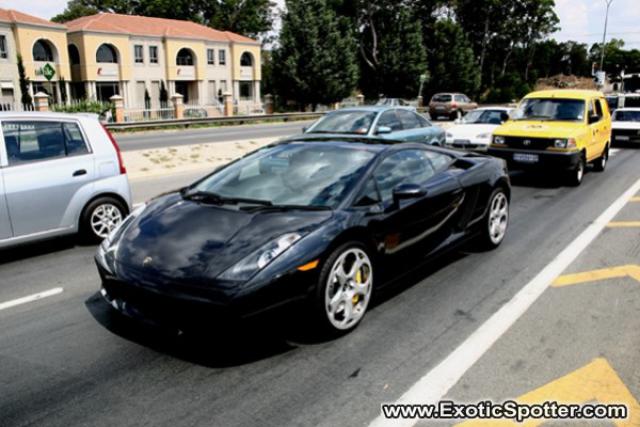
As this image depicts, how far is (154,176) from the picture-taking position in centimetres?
1308

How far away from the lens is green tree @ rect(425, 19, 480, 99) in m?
59.6

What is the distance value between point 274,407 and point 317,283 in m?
0.95

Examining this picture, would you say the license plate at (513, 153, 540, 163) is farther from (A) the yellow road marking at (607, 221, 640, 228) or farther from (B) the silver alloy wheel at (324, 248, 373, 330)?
(B) the silver alloy wheel at (324, 248, 373, 330)

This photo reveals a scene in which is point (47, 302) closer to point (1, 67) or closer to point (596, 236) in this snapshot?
point (596, 236)

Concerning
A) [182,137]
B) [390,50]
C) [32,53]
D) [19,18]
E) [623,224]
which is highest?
[19,18]

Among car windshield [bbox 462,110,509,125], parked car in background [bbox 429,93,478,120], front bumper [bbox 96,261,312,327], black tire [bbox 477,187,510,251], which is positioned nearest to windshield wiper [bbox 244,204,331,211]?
front bumper [bbox 96,261,312,327]

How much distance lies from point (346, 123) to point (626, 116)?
489 inches

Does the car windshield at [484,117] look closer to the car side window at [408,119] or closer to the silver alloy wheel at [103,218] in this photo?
the car side window at [408,119]

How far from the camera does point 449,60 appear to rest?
196 feet

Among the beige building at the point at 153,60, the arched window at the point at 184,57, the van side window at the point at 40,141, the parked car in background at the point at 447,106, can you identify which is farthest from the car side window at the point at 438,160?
the arched window at the point at 184,57

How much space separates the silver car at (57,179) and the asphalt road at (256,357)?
74 cm

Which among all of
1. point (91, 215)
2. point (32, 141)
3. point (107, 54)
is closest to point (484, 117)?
point (91, 215)

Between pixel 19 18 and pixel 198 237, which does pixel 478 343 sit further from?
pixel 19 18

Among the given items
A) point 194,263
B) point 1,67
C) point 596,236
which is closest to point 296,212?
point 194,263
